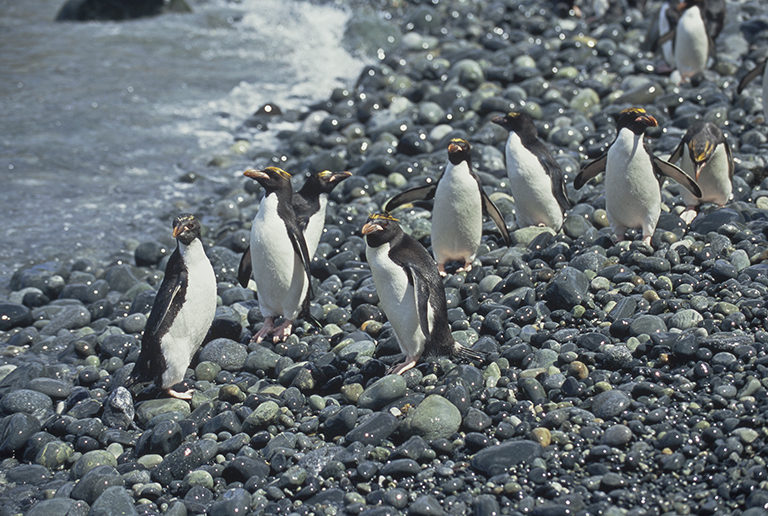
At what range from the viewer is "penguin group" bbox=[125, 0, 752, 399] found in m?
4.36

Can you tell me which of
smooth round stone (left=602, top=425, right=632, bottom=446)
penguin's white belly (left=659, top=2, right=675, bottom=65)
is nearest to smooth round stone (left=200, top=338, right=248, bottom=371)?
smooth round stone (left=602, top=425, right=632, bottom=446)

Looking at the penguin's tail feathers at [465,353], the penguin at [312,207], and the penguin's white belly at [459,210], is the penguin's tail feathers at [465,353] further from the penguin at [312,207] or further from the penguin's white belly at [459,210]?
the penguin at [312,207]

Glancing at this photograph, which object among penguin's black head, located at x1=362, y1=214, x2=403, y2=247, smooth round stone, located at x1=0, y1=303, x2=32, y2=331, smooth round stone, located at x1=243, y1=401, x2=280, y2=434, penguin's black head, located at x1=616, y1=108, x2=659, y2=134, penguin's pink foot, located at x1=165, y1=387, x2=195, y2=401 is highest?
penguin's black head, located at x1=616, y1=108, x2=659, y2=134

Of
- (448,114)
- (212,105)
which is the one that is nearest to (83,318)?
(448,114)

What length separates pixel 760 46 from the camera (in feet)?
34.7

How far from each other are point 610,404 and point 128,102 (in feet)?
37.3

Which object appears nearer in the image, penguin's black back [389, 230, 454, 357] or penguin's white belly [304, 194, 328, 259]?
penguin's black back [389, 230, 454, 357]

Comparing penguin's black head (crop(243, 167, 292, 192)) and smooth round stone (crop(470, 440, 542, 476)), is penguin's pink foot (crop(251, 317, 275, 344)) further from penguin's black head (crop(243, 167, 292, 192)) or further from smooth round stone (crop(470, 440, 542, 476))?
smooth round stone (crop(470, 440, 542, 476))

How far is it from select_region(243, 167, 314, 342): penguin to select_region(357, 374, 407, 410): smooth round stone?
4.52ft

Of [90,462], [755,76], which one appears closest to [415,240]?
[90,462]

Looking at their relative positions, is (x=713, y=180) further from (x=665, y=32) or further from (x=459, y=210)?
(x=665, y=32)

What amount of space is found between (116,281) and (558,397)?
473 cm

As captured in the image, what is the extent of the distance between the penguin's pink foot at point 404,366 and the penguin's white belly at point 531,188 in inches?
88.2

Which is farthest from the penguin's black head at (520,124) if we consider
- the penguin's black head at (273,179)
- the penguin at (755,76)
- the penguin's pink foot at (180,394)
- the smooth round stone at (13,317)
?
the smooth round stone at (13,317)
